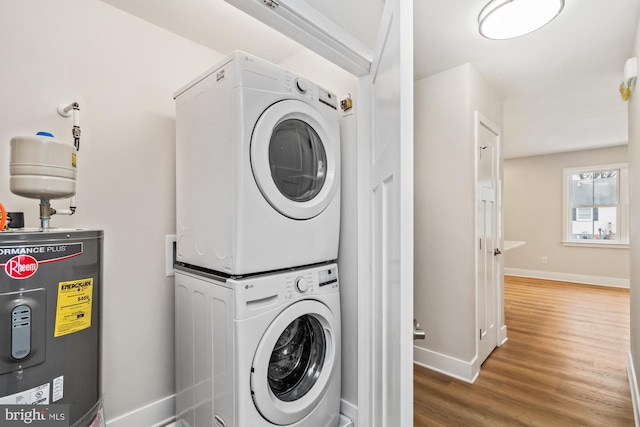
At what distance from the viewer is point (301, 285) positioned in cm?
138

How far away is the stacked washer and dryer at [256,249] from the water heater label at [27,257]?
52cm

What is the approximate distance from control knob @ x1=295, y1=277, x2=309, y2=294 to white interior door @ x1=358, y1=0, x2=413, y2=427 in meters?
0.32

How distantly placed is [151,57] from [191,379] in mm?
1757

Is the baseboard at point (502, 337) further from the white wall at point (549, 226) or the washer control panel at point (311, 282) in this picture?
the white wall at point (549, 226)

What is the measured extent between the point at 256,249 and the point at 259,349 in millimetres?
402

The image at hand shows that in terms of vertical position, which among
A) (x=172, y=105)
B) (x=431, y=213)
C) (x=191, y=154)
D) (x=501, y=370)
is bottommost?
(x=501, y=370)

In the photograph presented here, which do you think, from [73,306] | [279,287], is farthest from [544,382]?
[73,306]

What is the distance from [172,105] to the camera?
1.77 metres

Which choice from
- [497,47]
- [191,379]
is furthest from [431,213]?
[191,379]

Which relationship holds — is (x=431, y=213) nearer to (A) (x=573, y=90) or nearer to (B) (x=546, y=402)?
(B) (x=546, y=402)

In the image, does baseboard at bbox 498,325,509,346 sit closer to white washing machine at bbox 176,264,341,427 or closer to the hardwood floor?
the hardwood floor

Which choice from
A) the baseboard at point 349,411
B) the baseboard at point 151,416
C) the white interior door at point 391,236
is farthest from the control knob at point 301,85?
the baseboard at point 151,416

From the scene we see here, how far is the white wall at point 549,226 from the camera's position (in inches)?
199

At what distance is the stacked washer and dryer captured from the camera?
119cm
